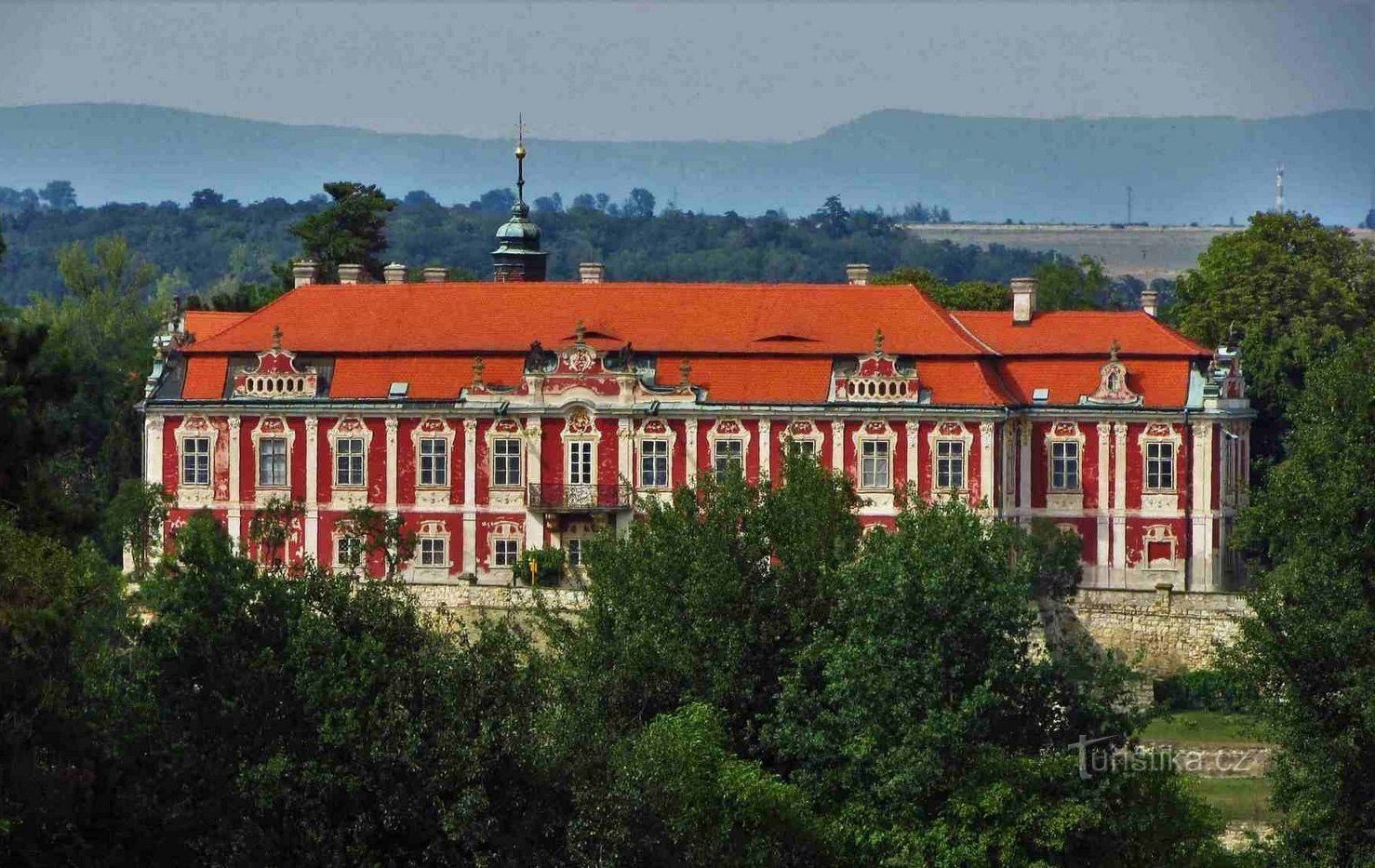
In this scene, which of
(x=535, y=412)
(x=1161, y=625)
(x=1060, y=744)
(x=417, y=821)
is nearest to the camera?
(x=417, y=821)

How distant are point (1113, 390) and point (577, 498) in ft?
37.9

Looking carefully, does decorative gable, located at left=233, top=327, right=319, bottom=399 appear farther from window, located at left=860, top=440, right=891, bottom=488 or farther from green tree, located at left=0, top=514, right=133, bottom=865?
green tree, located at left=0, top=514, right=133, bottom=865

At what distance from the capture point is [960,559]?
50125mm

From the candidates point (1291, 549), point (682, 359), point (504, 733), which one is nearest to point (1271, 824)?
point (1291, 549)

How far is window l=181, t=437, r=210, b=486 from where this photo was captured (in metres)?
74.5

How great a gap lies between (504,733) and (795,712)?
23.7ft

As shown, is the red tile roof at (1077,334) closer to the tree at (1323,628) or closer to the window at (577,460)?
the window at (577,460)

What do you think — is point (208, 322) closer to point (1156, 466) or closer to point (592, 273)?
point (592, 273)

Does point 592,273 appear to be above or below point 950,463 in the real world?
above

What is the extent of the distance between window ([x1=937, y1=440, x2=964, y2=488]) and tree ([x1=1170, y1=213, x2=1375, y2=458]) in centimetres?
1389

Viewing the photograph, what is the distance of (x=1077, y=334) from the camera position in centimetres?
7538

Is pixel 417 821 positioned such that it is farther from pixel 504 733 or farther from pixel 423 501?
pixel 423 501

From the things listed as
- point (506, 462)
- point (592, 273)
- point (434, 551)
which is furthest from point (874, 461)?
point (592, 273)

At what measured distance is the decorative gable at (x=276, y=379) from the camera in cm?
7425
